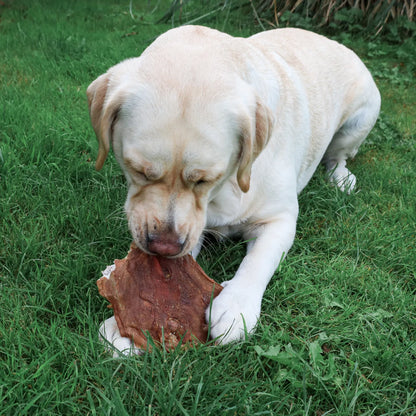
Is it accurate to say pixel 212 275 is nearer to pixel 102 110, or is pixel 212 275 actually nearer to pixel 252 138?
pixel 252 138

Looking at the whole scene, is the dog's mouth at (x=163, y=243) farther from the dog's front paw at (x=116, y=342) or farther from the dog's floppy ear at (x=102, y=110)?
the dog's floppy ear at (x=102, y=110)

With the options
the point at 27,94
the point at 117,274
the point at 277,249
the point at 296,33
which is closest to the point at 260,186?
the point at 277,249

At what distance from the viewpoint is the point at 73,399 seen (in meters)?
1.74

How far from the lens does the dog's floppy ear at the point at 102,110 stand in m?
2.15

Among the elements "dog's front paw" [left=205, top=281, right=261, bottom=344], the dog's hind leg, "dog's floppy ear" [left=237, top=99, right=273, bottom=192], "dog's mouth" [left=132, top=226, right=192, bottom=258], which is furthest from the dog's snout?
the dog's hind leg

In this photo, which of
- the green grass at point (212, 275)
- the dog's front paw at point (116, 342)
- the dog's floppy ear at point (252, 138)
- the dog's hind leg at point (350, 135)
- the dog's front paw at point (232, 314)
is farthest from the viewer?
the dog's hind leg at point (350, 135)

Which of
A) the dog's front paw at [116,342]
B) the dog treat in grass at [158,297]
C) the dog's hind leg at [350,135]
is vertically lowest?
the dog's hind leg at [350,135]

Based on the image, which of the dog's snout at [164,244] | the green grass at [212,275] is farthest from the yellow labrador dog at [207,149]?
the green grass at [212,275]

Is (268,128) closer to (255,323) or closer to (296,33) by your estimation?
(255,323)

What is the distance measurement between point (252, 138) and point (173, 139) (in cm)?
42

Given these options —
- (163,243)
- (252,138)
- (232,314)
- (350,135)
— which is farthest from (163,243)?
(350,135)

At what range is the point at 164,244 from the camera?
207cm

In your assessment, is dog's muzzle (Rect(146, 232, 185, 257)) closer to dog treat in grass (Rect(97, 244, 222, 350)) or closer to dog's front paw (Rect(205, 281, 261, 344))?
dog treat in grass (Rect(97, 244, 222, 350))

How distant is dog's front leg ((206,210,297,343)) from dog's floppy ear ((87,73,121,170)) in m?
0.87
